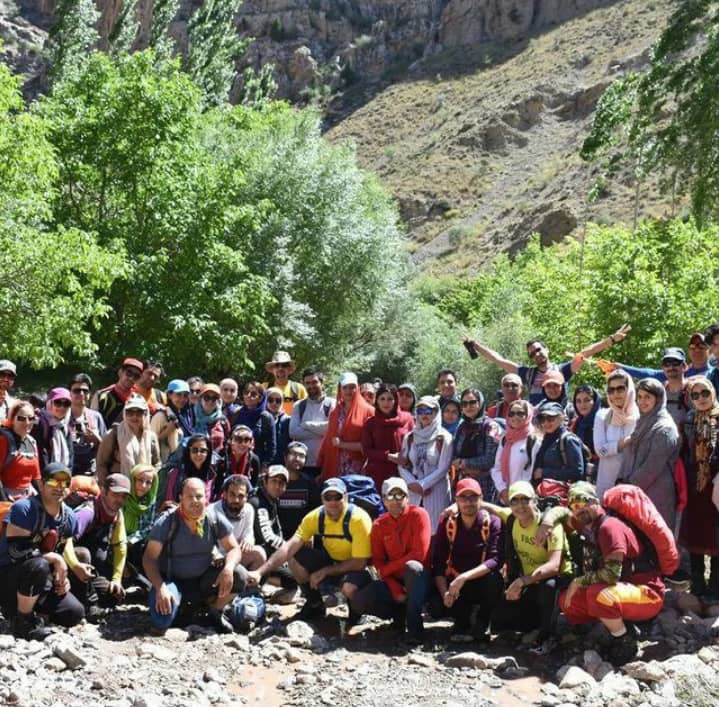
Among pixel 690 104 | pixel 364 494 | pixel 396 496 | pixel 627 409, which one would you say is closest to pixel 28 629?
pixel 396 496

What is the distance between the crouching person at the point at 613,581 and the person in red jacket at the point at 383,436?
270 cm

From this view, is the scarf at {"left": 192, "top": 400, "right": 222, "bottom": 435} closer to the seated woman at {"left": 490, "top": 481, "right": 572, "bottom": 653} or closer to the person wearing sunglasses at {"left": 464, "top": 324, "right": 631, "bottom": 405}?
the person wearing sunglasses at {"left": 464, "top": 324, "right": 631, "bottom": 405}

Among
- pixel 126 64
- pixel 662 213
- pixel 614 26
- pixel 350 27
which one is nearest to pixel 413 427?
pixel 126 64

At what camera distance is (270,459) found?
962cm

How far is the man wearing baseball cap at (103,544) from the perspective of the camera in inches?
300

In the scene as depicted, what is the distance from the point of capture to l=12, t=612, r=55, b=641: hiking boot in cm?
709

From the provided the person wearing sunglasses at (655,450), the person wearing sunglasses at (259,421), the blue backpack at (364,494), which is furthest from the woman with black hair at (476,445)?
the person wearing sunglasses at (259,421)

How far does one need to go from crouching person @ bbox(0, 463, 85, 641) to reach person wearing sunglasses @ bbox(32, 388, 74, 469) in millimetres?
1168

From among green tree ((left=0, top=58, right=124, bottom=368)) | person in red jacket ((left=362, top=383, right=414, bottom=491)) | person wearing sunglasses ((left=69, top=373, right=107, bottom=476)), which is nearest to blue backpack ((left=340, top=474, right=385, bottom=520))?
person in red jacket ((left=362, top=383, right=414, bottom=491))

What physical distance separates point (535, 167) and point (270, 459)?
71.7 m

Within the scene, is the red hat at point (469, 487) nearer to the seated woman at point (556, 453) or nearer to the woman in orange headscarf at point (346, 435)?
the seated woman at point (556, 453)

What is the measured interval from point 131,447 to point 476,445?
3.31 m

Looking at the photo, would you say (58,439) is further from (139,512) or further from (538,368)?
(538,368)

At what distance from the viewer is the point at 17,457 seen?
26.0ft
